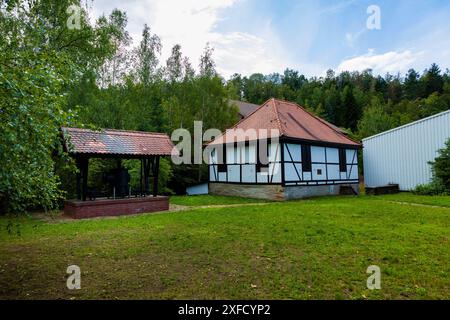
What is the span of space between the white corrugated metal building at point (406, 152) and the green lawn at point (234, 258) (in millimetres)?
10061

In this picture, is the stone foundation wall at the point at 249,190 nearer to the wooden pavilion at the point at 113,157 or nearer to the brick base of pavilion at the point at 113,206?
the wooden pavilion at the point at 113,157

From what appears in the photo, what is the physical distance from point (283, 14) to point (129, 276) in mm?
11194

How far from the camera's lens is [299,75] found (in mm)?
73438

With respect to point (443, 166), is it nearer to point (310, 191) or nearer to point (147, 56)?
point (310, 191)

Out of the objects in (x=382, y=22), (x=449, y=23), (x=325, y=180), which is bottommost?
(x=325, y=180)

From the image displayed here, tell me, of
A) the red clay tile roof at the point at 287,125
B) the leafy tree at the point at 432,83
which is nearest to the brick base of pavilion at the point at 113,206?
the red clay tile roof at the point at 287,125

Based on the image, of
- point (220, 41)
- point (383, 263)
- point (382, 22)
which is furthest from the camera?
point (220, 41)

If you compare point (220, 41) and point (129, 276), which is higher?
point (220, 41)

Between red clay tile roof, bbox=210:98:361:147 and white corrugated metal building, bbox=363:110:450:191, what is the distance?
1.86 metres

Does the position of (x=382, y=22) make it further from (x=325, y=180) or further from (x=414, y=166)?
(x=414, y=166)

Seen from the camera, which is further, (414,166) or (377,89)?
(377,89)

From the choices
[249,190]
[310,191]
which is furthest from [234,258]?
[310,191]
